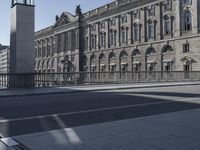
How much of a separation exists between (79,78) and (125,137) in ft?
80.7

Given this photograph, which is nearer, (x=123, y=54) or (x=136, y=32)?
(x=136, y=32)

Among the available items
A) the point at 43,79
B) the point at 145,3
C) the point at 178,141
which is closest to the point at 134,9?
the point at 145,3

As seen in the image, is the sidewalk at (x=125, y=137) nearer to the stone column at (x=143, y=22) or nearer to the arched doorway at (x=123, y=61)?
the stone column at (x=143, y=22)

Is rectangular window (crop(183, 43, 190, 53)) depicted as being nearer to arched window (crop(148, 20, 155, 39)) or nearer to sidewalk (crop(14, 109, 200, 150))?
arched window (crop(148, 20, 155, 39))

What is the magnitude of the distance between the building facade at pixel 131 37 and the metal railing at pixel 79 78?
35.8 feet

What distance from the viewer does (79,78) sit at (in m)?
31.6

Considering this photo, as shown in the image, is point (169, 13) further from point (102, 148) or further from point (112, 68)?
point (102, 148)

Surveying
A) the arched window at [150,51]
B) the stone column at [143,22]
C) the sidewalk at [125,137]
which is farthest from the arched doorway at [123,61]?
the sidewalk at [125,137]

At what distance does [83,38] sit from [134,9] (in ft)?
74.8

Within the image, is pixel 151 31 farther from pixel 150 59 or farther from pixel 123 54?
pixel 123 54

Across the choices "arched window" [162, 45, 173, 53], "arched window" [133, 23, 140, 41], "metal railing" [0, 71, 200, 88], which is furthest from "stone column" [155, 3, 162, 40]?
"metal railing" [0, 71, 200, 88]

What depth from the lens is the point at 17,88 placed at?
2412cm

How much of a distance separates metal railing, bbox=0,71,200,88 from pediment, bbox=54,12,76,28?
50.4 m

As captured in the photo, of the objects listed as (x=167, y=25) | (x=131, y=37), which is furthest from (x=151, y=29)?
(x=131, y=37)
